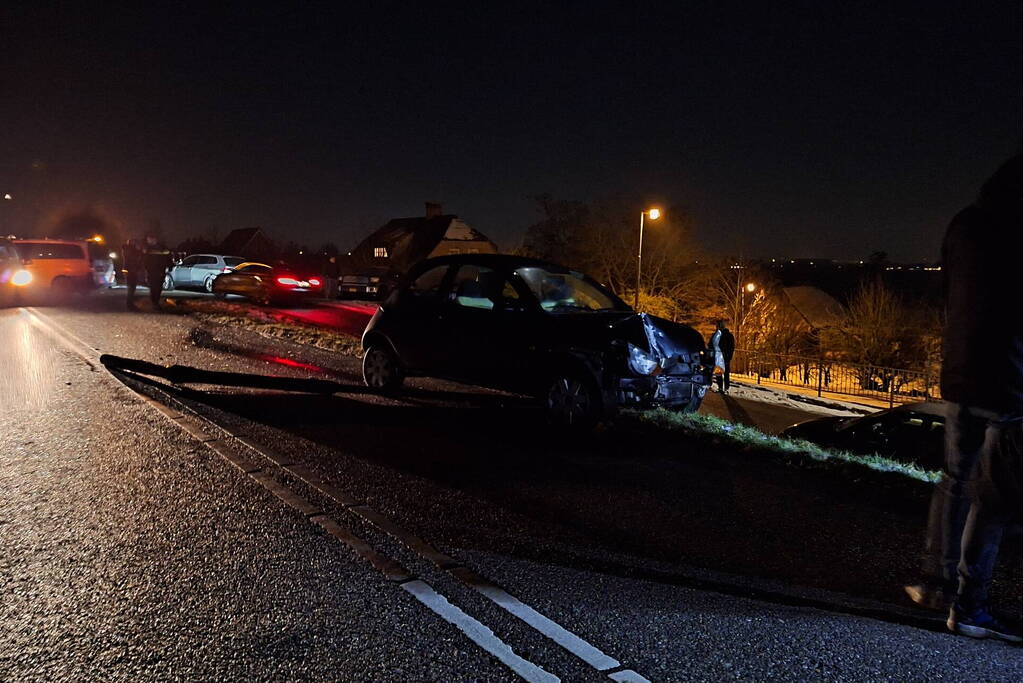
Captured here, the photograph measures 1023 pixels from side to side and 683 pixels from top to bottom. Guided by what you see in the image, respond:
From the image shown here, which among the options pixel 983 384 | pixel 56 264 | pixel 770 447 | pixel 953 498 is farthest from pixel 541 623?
pixel 56 264

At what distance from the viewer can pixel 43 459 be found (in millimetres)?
6336

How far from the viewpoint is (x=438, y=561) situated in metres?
4.22

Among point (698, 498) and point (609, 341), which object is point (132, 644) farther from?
point (609, 341)

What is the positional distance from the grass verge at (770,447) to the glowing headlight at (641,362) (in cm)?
57

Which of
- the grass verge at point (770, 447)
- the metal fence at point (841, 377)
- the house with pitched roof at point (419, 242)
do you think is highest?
the house with pitched roof at point (419, 242)

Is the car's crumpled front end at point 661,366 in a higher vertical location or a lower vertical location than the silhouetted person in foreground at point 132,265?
lower

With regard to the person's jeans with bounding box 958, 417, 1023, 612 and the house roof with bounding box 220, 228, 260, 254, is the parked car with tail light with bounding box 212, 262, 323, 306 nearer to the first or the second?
the person's jeans with bounding box 958, 417, 1023, 612

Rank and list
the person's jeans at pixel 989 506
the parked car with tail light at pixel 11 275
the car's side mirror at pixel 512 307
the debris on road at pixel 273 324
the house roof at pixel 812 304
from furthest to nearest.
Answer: the house roof at pixel 812 304, the parked car with tail light at pixel 11 275, the debris on road at pixel 273 324, the car's side mirror at pixel 512 307, the person's jeans at pixel 989 506

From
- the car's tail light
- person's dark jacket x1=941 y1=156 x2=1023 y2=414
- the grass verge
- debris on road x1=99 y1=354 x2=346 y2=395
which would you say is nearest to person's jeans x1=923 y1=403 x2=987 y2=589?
person's dark jacket x1=941 y1=156 x2=1023 y2=414

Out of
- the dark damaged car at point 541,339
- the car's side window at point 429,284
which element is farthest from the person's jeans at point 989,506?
the car's side window at point 429,284

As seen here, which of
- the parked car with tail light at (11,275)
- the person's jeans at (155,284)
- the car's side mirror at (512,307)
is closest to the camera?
the car's side mirror at (512,307)

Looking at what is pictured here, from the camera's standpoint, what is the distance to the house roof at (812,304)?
52188mm

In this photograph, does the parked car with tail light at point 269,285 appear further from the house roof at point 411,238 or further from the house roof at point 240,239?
the house roof at point 240,239

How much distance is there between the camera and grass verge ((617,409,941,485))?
596 cm
